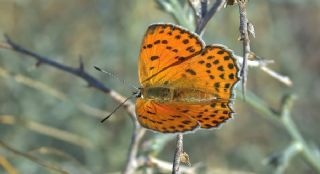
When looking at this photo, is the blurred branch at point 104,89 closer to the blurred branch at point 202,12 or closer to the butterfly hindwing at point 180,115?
the butterfly hindwing at point 180,115

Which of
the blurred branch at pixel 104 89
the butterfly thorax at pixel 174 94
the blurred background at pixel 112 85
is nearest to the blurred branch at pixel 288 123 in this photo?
the butterfly thorax at pixel 174 94

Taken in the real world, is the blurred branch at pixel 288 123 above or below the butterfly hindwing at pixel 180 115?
below

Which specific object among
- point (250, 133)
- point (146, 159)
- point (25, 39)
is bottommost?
point (250, 133)

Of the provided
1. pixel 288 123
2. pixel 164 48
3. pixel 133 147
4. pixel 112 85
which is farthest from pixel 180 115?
pixel 112 85

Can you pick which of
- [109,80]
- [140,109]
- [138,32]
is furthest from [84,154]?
[140,109]

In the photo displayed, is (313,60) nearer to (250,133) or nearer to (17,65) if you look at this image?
(250,133)

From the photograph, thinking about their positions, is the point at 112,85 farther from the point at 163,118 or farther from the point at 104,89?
the point at 163,118
